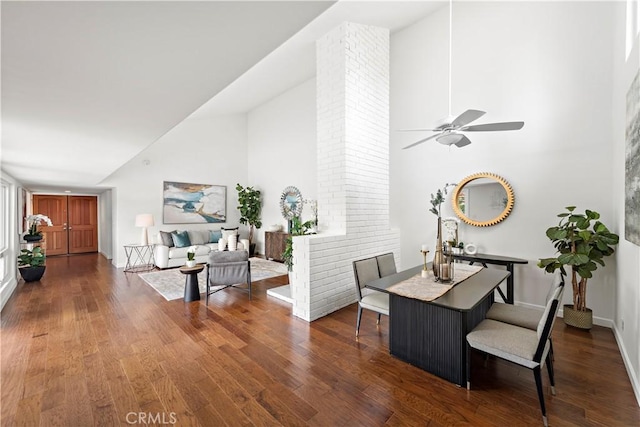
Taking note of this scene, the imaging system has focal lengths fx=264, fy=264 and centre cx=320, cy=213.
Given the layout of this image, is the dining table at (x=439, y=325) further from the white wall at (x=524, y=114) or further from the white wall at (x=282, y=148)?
the white wall at (x=282, y=148)

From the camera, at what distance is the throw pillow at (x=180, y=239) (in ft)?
21.6

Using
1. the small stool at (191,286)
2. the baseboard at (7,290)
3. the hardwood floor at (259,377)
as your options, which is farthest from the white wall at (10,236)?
the small stool at (191,286)

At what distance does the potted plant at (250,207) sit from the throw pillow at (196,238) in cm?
148

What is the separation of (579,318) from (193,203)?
8.19 meters

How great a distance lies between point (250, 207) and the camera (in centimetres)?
833

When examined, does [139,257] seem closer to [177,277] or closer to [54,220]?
[177,277]

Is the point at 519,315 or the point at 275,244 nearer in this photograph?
the point at 519,315

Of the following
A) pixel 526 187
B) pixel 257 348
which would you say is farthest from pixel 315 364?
pixel 526 187

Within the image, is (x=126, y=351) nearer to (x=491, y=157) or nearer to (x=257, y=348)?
(x=257, y=348)

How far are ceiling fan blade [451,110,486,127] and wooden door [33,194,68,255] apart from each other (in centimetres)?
1083

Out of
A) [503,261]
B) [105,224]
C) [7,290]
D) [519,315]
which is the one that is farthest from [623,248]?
[105,224]

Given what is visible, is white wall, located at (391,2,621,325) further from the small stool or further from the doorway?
the doorway

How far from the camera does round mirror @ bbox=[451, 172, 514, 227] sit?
3776mm

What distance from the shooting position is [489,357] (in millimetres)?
2480
